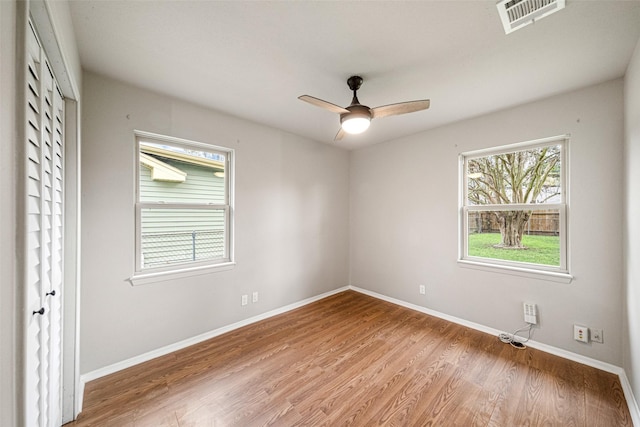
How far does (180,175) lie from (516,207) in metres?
3.68

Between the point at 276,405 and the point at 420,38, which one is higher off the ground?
the point at 420,38

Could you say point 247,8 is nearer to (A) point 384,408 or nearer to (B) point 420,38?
(B) point 420,38

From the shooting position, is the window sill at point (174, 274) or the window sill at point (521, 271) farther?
the window sill at point (521, 271)

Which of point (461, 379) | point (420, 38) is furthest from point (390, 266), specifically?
point (420, 38)

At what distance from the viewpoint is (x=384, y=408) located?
5.92 feet

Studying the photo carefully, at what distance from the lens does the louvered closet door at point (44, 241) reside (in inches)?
41.3

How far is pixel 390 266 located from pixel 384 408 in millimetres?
2243

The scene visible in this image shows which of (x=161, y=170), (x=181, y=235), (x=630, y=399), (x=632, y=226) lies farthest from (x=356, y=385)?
(x=161, y=170)

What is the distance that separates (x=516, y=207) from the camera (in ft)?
9.09

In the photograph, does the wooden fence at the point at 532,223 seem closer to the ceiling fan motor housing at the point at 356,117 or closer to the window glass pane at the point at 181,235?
the ceiling fan motor housing at the point at 356,117

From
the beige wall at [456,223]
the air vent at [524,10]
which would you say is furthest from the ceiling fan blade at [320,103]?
the beige wall at [456,223]

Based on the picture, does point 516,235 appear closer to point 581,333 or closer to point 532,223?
point 532,223

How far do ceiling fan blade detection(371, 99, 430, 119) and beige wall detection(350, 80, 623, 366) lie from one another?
4.92ft

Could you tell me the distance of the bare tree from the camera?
262cm
